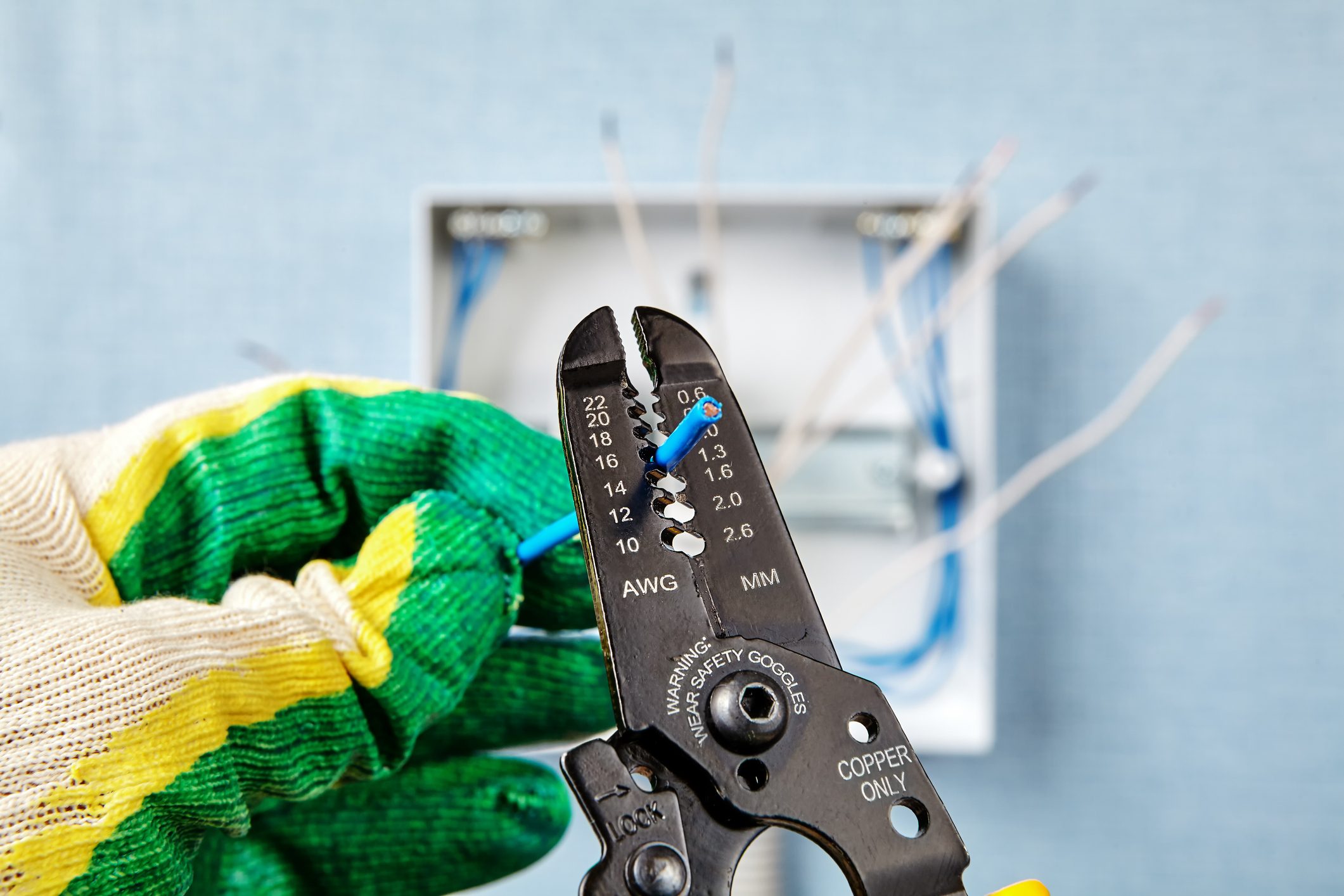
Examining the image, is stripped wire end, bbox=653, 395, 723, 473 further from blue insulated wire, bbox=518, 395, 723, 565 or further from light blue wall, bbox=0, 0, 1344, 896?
light blue wall, bbox=0, 0, 1344, 896

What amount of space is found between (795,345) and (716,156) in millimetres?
263

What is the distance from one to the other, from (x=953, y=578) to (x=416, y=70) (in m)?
0.93

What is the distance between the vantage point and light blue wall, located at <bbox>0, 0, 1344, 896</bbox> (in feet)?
3.87

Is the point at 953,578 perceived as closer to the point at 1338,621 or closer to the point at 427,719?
the point at 1338,621

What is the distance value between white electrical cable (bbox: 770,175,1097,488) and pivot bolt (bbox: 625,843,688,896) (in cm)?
72

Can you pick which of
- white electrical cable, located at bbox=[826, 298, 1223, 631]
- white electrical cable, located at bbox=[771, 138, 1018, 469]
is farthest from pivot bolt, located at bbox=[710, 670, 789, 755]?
white electrical cable, located at bbox=[826, 298, 1223, 631]

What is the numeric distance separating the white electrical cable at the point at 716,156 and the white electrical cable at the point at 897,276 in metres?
0.14

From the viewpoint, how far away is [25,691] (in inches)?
14.2

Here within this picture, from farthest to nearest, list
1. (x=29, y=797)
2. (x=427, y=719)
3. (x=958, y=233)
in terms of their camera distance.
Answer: (x=958, y=233), (x=427, y=719), (x=29, y=797)

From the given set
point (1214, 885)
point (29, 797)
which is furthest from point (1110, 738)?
point (29, 797)

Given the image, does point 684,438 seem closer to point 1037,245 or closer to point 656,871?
point 656,871

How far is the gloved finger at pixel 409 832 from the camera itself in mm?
597

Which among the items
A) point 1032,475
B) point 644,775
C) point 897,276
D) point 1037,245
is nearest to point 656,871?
point 644,775

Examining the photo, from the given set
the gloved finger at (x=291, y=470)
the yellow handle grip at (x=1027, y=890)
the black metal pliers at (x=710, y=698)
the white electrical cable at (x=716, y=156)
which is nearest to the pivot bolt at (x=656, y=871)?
the black metal pliers at (x=710, y=698)
